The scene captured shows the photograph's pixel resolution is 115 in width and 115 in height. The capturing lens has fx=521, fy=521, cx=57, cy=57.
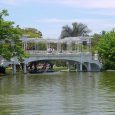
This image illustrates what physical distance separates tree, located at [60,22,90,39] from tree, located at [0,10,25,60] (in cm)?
6300

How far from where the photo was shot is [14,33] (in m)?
73.0

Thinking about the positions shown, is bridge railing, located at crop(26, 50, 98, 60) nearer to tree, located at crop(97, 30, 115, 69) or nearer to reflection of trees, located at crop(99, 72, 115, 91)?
tree, located at crop(97, 30, 115, 69)

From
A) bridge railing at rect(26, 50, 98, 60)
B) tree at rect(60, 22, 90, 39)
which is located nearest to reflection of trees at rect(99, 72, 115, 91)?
bridge railing at rect(26, 50, 98, 60)

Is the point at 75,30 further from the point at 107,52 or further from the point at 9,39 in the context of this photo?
the point at 9,39

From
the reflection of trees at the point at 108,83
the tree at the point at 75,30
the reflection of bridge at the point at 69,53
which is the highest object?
the tree at the point at 75,30

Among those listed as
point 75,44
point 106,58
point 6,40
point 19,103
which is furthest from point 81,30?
point 19,103

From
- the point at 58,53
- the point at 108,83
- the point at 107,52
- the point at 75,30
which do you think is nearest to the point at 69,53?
the point at 58,53

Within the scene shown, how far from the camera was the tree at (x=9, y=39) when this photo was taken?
2805 inches

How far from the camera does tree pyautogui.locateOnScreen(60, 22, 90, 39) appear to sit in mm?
136375

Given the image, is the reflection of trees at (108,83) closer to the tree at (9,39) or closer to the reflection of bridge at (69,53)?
the tree at (9,39)

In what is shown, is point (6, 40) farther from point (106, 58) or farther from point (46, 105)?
point (46, 105)

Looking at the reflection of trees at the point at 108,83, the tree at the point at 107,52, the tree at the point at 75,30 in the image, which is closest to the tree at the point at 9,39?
the reflection of trees at the point at 108,83

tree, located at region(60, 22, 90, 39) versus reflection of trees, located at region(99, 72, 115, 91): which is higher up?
tree, located at region(60, 22, 90, 39)

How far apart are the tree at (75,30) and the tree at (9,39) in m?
63.0
